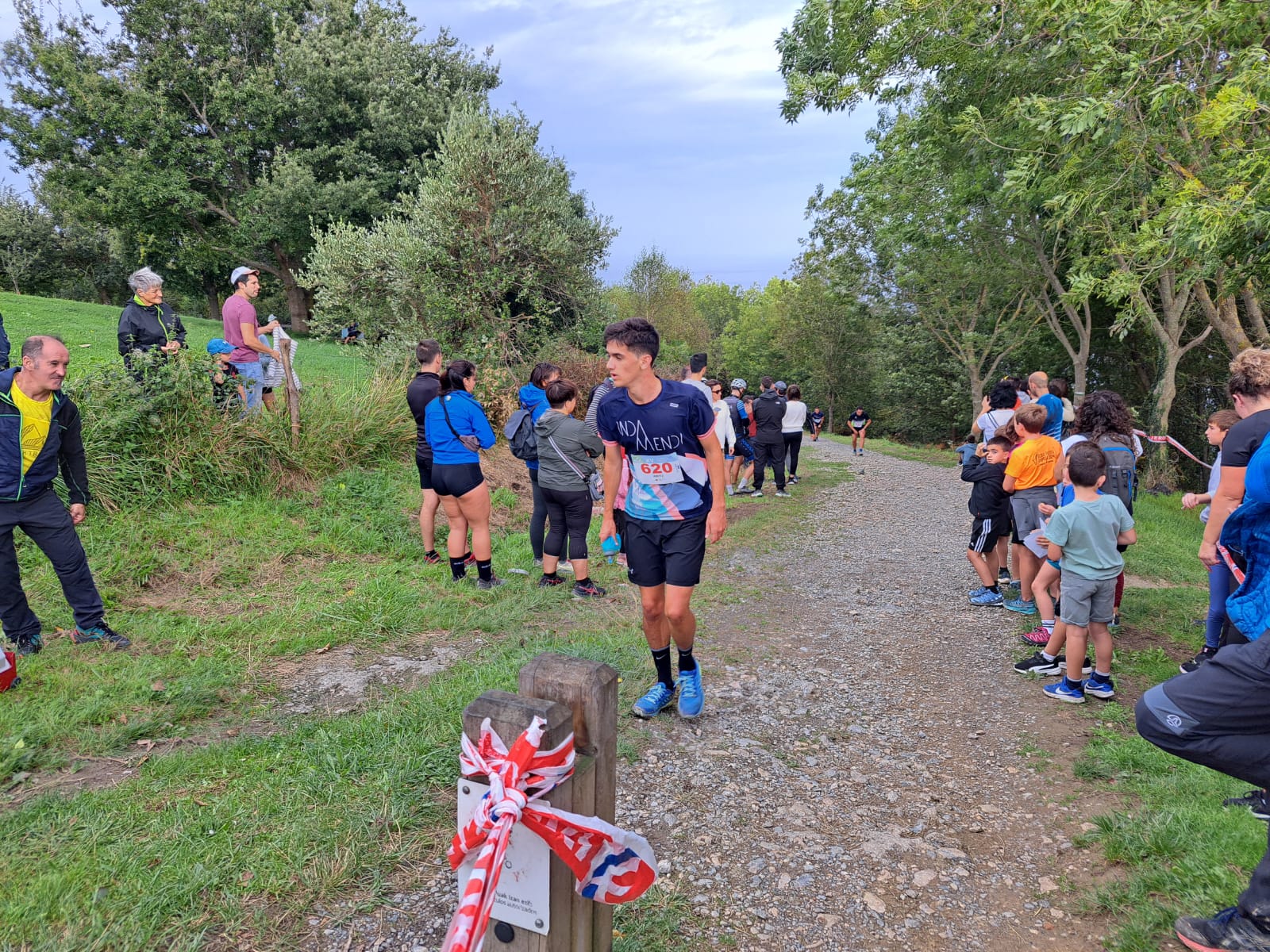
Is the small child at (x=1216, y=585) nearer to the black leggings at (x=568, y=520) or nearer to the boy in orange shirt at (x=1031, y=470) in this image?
the boy in orange shirt at (x=1031, y=470)

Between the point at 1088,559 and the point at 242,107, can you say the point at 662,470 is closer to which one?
the point at 1088,559

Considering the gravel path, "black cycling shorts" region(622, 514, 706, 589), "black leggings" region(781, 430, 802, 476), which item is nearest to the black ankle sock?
the gravel path

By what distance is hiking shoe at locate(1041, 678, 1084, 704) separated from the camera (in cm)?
467

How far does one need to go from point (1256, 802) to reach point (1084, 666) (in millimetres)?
2135

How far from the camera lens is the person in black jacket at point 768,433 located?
11578 millimetres

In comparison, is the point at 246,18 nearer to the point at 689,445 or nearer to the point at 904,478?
the point at 904,478

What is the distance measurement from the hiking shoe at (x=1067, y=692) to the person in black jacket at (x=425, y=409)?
203 inches

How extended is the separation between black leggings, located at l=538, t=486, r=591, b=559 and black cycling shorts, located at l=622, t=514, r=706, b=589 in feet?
7.52

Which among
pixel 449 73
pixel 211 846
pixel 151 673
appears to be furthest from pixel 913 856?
pixel 449 73

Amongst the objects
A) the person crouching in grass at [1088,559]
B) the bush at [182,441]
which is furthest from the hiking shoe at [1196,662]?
the bush at [182,441]

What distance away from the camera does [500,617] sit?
583 cm

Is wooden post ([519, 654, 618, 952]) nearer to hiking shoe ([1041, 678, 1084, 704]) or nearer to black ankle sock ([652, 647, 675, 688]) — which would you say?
black ankle sock ([652, 647, 675, 688])

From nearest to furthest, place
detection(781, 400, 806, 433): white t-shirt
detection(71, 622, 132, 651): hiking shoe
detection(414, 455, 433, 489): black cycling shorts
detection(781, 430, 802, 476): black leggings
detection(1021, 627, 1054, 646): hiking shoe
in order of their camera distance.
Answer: detection(71, 622, 132, 651): hiking shoe < detection(1021, 627, 1054, 646): hiking shoe < detection(414, 455, 433, 489): black cycling shorts < detection(781, 400, 806, 433): white t-shirt < detection(781, 430, 802, 476): black leggings

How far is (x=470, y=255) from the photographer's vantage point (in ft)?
44.7
